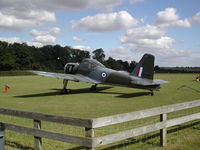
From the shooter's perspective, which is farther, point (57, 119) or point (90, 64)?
point (90, 64)

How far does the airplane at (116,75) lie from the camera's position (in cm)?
1541

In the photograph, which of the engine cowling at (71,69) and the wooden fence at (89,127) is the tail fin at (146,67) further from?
the wooden fence at (89,127)

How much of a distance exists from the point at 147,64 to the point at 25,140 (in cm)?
1120

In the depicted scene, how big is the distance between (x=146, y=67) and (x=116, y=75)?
228cm

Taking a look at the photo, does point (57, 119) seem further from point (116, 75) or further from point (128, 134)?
point (116, 75)

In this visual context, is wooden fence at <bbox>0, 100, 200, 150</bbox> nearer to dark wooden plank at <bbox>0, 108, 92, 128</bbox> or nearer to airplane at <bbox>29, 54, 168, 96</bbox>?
dark wooden plank at <bbox>0, 108, 92, 128</bbox>

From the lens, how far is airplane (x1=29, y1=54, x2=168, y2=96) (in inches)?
607

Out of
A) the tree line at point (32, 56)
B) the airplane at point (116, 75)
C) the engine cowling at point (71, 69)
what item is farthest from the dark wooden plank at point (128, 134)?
the tree line at point (32, 56)

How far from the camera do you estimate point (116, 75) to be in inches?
651

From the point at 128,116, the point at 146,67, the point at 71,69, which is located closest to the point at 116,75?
the point at 146,67

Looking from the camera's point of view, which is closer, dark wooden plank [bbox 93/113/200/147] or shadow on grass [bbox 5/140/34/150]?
dark wooden plank [bbox 93/113/200/147]

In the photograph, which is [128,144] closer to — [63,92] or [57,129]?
[57,129]

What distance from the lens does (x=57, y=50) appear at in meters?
127

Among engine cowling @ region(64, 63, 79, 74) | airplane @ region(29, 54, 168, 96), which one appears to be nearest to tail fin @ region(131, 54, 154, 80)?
airplane @ region(29, 54, 168, 96)
